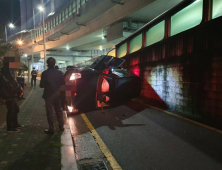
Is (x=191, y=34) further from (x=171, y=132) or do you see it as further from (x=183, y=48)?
(x=171, y=132)

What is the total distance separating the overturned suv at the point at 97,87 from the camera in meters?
6.50

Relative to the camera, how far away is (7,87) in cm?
418

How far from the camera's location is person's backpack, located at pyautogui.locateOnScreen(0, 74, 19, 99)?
414cm

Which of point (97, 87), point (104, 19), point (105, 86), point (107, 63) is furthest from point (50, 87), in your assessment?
point (104, 19)

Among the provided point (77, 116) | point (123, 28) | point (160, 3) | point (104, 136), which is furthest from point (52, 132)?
point (123, 28)

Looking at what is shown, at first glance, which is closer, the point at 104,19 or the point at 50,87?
the point at 50,87

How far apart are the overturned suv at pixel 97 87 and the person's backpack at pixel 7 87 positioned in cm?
183

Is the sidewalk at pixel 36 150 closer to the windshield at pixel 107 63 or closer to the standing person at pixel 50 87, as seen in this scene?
the standing person at pixel 50 87

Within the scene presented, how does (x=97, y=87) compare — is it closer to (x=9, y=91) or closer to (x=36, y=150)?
(x=9, y=91)

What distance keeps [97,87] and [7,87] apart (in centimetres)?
309

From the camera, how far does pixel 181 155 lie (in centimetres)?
346

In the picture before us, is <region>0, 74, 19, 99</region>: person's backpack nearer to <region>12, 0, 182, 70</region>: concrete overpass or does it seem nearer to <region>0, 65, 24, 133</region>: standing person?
<region>0, 65, 24, 133</region>: standing person

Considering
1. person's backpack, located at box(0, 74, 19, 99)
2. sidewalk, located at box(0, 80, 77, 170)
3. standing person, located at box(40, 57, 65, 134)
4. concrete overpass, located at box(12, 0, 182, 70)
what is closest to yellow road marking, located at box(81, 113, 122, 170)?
sidewalk, located at box(0, 80, 77, 170)

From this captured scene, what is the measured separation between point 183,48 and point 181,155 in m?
4.02
